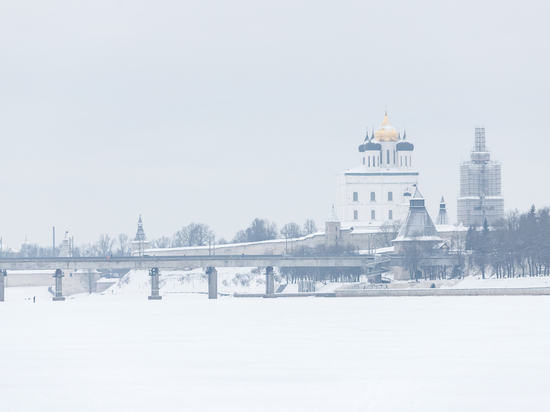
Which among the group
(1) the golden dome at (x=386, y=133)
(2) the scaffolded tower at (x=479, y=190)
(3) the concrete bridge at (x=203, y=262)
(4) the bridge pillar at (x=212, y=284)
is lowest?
(4) the bridge pillar at (x=212, y=284)

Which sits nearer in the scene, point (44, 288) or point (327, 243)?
point (327, 243)

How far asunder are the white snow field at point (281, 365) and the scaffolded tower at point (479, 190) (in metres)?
95.5

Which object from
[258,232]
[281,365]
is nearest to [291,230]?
[258,232]

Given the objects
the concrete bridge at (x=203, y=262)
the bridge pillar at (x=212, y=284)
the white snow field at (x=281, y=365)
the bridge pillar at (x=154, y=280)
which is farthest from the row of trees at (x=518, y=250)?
the white snow field at (x=281, y=365)

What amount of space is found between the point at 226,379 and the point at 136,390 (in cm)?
268

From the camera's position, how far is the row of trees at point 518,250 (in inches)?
3406

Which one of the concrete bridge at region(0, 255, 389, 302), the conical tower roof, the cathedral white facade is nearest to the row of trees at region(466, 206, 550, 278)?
the concrete bridge at region(0, 255, 389, 302)

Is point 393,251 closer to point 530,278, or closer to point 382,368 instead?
point 530,278

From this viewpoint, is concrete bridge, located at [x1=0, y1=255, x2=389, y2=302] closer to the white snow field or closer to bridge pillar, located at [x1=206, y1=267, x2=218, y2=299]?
bridge pillar, located at [x1=206, y1=267, x2=218, y2=299]

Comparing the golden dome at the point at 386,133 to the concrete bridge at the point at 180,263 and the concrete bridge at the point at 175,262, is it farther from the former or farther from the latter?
the concrete bridge at the point at 175,262

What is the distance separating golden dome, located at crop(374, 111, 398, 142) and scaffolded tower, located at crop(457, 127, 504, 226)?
13226 mm

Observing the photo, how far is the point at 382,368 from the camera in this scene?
30422 millimetres

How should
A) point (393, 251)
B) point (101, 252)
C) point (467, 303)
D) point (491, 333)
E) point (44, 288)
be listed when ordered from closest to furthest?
point (491, 333) → point (467, 303) → point (393, 251) → point (44, 288) → point (101, 252)

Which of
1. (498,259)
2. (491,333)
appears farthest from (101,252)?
(491,333)
